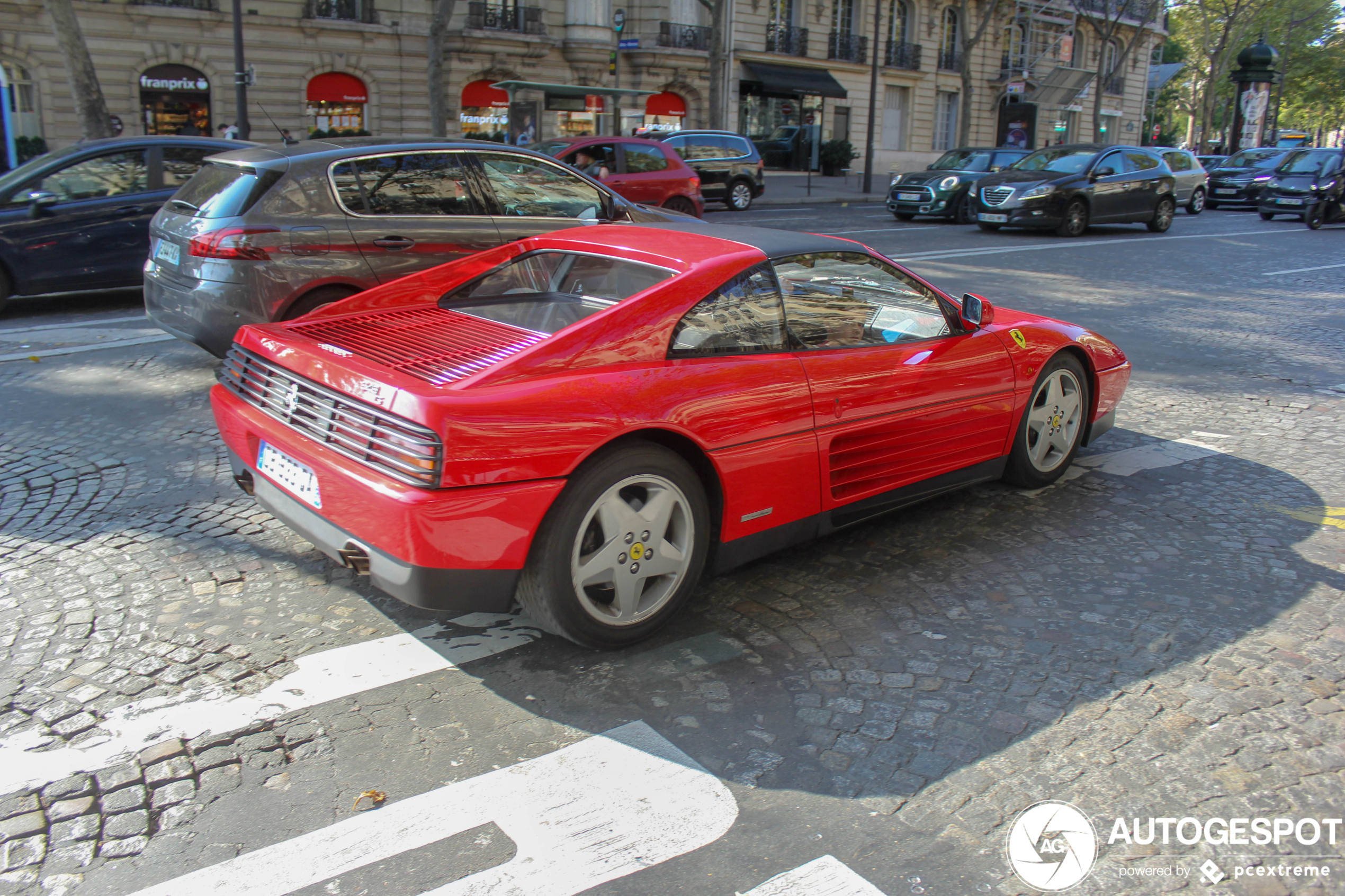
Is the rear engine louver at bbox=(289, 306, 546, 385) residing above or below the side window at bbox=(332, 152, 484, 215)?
below

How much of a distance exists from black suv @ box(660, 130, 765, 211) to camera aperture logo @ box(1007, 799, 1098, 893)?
20762mm

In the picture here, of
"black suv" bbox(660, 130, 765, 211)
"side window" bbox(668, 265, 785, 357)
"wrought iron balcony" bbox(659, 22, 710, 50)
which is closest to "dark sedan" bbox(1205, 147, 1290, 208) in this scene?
"black suv" bbox(660, 130, 765, 211)

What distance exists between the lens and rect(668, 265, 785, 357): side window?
3.50m

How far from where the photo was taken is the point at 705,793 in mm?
2678

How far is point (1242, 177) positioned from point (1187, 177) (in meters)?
4.07

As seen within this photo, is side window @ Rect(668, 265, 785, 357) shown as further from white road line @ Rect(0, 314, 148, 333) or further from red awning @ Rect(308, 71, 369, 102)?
red awning @ Rect(308, 71, 369, 102)

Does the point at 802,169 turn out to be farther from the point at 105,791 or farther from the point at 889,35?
the point at 105,791

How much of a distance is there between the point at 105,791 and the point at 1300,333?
1029 cm

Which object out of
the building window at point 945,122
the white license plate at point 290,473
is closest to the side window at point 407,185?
the white license plate at point 290,473

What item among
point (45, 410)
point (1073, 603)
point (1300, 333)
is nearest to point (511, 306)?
point (1073, 603)

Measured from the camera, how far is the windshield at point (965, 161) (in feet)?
68.9

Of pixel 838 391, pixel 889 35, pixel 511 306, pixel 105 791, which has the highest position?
pixel 889 35

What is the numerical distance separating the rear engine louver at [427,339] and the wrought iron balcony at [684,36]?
115 feet

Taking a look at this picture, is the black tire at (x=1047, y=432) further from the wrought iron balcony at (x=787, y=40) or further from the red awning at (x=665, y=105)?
the wrought iron balcony at (x=787, y=40)
